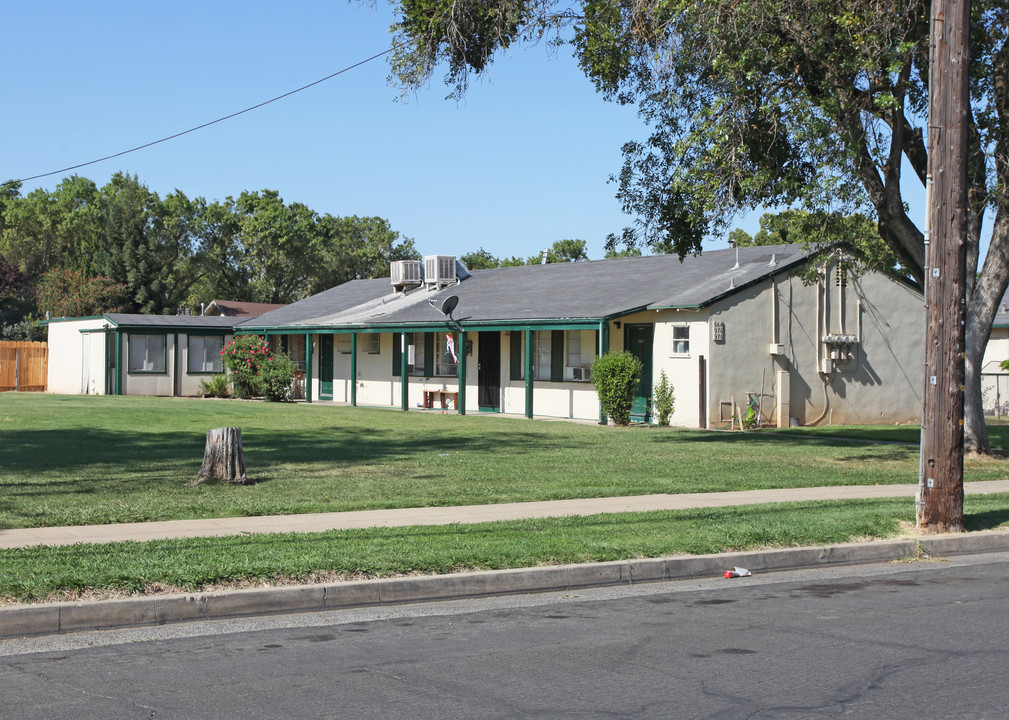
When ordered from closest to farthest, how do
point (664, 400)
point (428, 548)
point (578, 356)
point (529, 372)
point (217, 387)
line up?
point (428, 548)
point (664, 400)
point (529, 372)
point (578, 356)
point (217, 387)

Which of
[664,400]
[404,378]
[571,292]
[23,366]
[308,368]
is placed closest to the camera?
[664,400]

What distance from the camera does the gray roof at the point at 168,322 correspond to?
3906 cm

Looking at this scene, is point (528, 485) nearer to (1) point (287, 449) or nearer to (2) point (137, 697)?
(1) point (287, 449)

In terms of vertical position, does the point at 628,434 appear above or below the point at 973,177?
below

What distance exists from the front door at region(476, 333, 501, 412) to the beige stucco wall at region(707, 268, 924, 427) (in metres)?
7.43

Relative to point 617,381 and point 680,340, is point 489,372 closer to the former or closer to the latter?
point 617,381

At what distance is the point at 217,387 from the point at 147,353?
123 inches

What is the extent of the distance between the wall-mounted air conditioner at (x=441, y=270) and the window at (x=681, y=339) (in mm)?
13034

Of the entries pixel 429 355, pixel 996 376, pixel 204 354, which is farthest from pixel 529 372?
pixel 204 354

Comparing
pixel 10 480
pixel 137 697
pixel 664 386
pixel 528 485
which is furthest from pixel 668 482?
pixel 664 386

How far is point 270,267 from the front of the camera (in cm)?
7419

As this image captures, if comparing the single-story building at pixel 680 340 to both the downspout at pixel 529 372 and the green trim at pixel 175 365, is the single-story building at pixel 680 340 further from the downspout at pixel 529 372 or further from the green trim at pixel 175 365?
the green trim at pixel 175 365

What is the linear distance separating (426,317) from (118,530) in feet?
73.2

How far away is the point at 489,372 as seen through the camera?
3209cm
